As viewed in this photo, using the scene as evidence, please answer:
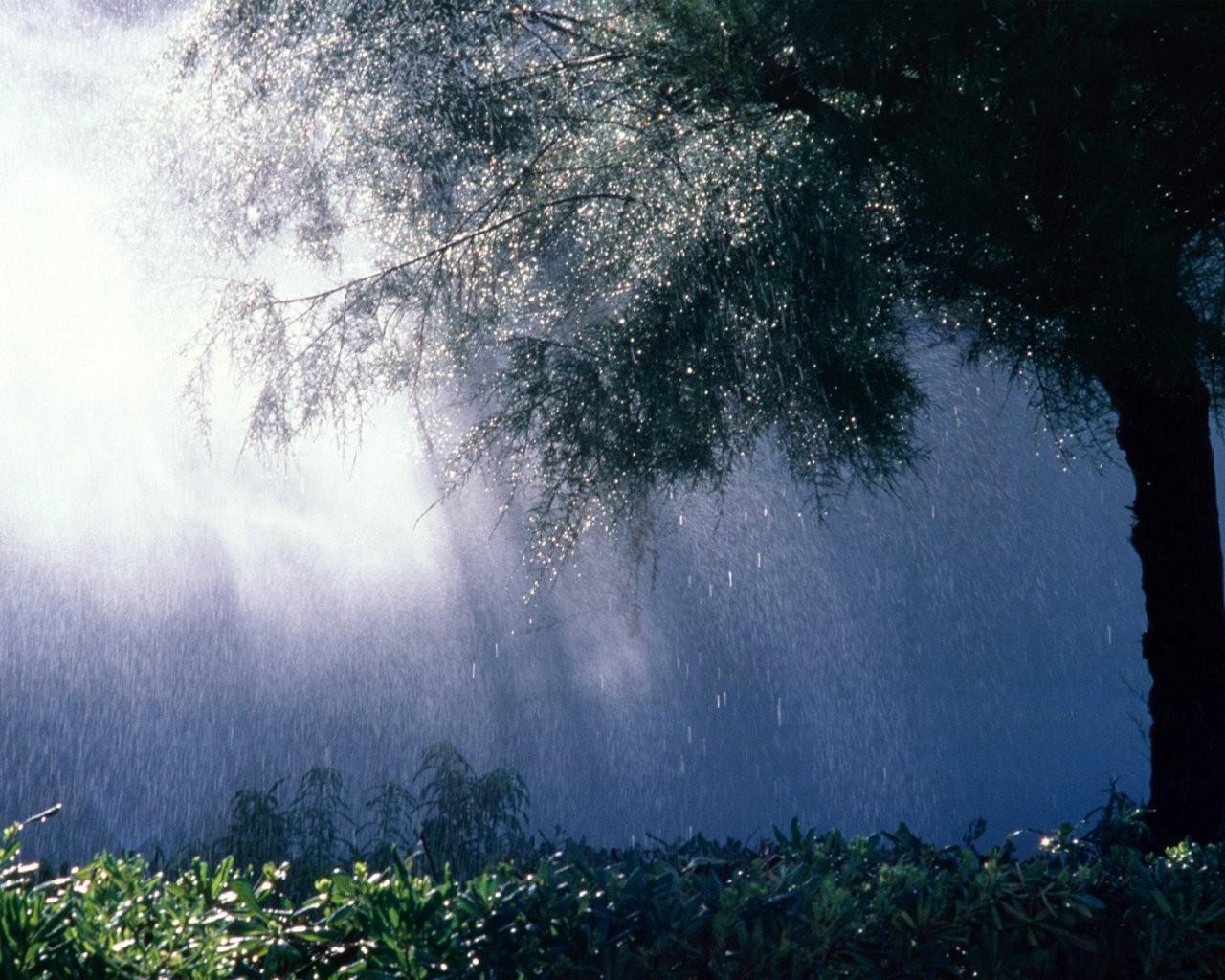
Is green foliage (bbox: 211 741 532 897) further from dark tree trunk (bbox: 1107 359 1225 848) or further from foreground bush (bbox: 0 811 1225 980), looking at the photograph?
foreground bush (bbox: 0 811 1225 980)

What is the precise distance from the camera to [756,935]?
5.94ft

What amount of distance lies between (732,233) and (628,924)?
2.30 m

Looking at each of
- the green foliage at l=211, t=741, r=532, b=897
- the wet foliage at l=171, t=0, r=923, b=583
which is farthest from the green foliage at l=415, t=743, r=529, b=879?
the wet foliage at l=171, t=0, r=923, b=583

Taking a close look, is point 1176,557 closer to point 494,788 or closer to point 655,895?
point 655,895

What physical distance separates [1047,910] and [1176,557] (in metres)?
2.01

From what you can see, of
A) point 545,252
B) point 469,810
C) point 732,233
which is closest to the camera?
point 732,233

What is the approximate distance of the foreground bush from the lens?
1783 mm

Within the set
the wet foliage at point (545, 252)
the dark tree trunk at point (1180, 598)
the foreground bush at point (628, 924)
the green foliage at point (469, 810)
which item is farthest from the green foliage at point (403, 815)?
the foreground bush at point (628, 924)

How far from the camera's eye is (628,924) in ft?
5.95

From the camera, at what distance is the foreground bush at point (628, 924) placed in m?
1.78

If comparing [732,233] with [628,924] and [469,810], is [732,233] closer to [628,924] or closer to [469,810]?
[628,924]

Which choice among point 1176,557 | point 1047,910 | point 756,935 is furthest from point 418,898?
point 1176,557

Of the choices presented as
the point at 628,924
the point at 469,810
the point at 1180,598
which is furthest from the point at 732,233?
the point at 469,810

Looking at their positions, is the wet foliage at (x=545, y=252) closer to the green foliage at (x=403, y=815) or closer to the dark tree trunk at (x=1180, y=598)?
the dark tree trunk at (x=1180, y=598)
